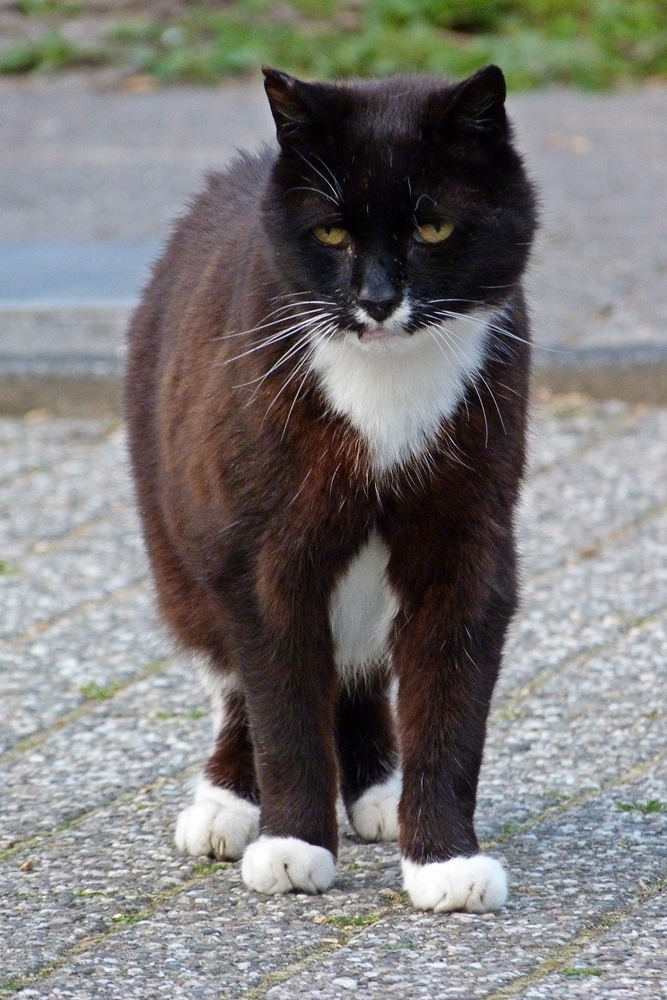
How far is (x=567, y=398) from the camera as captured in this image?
5551 millimetres

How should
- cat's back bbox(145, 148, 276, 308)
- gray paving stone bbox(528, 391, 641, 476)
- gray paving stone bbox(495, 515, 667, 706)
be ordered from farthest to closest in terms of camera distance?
gray paving stone bbox(528, 391, 641, 476) < gray paving stone bbox(495, 515, 667, 706) < cat's back bbox(145, 148, 276, 308)

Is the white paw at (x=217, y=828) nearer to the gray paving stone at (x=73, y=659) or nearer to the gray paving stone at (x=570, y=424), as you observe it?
the gray paving stone at (x=73, y=659)

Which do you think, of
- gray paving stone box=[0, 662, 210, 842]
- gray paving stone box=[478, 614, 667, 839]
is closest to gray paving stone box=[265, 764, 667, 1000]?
gray paving stone box=[478, 614, 667, 839]

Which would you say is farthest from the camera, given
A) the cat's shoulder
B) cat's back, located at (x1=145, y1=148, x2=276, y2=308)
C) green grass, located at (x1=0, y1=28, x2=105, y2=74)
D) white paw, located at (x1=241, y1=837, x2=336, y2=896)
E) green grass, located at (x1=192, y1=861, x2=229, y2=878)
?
green grass, located at (x1=0, y1=28, x2=105, y2=74)

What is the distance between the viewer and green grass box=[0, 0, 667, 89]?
31.5ft

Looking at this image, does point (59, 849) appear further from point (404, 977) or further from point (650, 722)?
point (650, 722)

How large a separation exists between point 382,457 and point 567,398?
3073mm

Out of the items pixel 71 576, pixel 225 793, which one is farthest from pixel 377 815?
pixel 71 576

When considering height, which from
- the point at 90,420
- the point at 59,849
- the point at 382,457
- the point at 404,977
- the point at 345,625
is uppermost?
the point at 382,457

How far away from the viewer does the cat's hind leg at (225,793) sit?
2.93 metres

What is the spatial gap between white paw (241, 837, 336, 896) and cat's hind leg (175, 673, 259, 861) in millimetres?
202

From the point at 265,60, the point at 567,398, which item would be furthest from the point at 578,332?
the point at 265,60

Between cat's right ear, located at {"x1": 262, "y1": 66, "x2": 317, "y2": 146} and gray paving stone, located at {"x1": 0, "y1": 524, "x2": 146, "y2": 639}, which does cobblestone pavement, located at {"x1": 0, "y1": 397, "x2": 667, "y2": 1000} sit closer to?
gray paving stone, located at {"x1": 0, "y1": 524, "x2": 146, "y2": 639}

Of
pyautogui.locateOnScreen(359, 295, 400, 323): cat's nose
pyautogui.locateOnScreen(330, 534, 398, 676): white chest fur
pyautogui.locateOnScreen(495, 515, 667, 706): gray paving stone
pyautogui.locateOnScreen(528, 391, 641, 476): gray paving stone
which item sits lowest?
pyautogui.locateOnScreen(528, 391, 641, 476): gray paving stone
